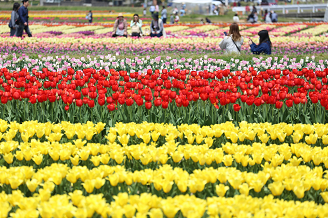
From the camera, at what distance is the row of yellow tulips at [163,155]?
3.42 metres

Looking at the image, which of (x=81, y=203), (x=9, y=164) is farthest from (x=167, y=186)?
(x=9, y=164)

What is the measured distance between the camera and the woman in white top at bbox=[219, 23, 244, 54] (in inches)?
440

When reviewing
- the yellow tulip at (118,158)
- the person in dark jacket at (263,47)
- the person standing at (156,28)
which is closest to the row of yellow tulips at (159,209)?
the yellow tulip at (118,158)

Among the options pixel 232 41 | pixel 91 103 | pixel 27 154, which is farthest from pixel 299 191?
pixel 232 41

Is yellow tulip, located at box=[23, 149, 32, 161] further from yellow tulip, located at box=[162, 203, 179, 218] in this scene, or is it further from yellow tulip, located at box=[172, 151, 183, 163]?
yellow tulip, located at box=[162, 203, 179, 218]

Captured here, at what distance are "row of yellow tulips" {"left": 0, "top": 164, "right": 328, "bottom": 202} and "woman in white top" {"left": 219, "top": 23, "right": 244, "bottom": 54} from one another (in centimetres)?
837

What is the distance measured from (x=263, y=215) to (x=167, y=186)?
698 mm

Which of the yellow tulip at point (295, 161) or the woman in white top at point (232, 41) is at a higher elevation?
the woman in white top at point (232, 41)

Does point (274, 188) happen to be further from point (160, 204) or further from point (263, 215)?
point (160, 204)

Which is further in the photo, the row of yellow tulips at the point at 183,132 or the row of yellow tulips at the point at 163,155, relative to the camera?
the row of yellow tulips at the point at 183,132

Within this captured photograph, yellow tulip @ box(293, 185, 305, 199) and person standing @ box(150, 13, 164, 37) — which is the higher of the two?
person standing @ box(150, 13, 164, 37)

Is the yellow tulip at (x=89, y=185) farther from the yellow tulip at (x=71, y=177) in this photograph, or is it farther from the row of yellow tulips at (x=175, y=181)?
the yellow tulip at (x=71, y=177)

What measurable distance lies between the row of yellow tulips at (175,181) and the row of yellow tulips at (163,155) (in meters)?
0.24

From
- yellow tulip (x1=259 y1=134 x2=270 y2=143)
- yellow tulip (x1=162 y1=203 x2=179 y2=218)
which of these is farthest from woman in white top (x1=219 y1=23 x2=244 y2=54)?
yellow tulip (x1=162 y1=203 x2=179 y2=218)
